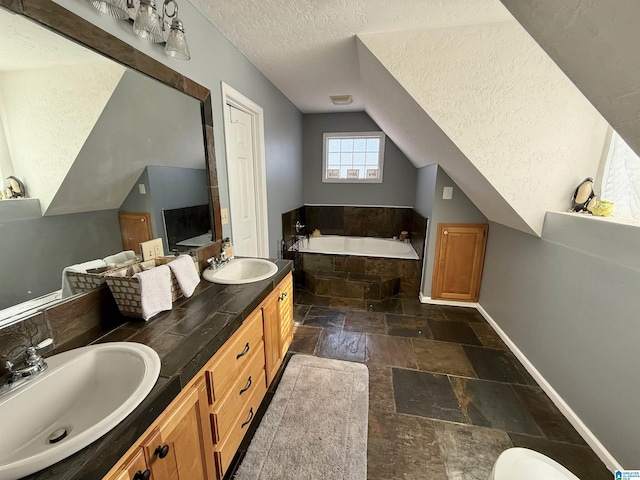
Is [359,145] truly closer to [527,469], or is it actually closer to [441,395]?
[441,395]

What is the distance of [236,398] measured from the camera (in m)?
1.25

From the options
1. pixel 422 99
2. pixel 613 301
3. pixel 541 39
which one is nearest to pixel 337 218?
pixel 422 99

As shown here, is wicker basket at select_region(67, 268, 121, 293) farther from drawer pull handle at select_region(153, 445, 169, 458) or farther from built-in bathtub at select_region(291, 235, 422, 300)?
built-in bathtub at select_region(291, 235, 422, 300)

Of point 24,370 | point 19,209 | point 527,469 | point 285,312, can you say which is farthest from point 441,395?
point 19,209

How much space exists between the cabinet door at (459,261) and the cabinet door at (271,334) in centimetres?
211

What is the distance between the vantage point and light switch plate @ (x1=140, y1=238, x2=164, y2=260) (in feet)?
4.38

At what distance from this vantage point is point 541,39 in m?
0.78

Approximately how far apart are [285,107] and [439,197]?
2188 millimetres

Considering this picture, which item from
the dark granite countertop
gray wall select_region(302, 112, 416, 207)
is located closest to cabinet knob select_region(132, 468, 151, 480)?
the dark granite countertop

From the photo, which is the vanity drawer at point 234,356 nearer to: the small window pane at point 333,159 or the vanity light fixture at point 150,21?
the vanity light fixture at point 150,21

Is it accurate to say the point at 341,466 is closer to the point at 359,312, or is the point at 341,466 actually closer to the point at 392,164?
the point at 359,312

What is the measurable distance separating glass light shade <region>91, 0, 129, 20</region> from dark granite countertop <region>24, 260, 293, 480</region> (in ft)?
4.23

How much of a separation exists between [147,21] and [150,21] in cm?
1

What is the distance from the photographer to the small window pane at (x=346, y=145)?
163 inches
